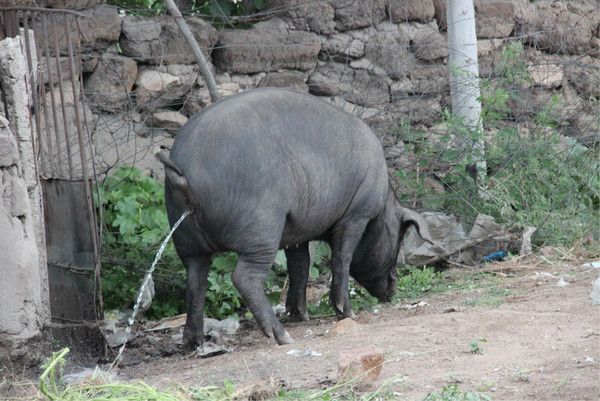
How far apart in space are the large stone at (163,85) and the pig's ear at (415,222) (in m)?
2.02

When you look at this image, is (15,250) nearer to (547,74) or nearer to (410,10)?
(410,10)

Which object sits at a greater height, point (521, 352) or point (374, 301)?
point (521, 352)

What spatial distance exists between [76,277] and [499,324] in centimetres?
257

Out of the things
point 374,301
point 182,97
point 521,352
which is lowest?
point 374,301

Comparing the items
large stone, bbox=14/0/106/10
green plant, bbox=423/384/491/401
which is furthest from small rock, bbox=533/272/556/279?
large stone, bbox=14/0/106/10

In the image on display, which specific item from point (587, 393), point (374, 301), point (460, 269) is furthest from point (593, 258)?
point (587, 393)

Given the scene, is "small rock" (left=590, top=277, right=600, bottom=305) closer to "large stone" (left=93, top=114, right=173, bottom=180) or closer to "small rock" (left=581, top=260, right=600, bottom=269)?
"small rock" (left=581, top=260, right=600, bottom=269)

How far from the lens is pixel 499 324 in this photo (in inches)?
228

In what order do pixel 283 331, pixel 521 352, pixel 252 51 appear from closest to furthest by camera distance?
pixel 521 352
pixel 283 331
pixel 252 51

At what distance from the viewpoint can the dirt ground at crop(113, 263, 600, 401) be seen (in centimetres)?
457

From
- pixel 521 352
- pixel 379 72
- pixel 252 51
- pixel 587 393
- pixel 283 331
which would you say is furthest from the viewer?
pixel 379 72

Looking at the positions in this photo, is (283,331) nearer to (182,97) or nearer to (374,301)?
(374,301)

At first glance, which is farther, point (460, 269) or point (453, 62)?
point (453, 62)

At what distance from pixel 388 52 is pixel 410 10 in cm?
56
